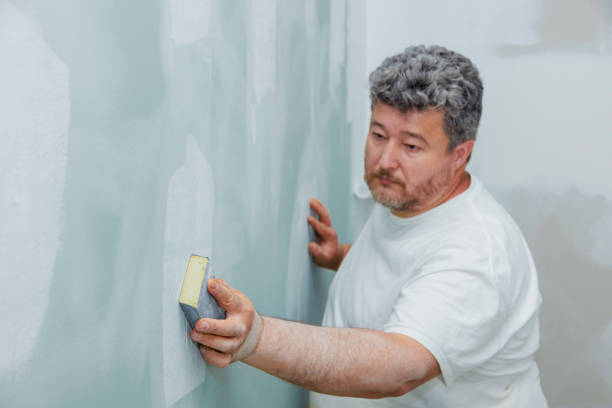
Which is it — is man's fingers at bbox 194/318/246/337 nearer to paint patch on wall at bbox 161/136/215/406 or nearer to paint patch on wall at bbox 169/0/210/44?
paint patch on wall at bbox 161/136/215/406

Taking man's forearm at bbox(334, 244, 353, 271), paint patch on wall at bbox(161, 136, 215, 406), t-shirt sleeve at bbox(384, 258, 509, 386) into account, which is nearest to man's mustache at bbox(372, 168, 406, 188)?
t-shirt sleeve at bbox(384, 258, 509, 386)

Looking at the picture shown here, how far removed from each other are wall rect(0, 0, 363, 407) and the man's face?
23 centimetres

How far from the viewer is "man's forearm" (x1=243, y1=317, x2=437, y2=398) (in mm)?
896

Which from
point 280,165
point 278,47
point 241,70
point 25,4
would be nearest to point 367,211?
point 280,165

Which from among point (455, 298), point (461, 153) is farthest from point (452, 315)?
point (461, 153)

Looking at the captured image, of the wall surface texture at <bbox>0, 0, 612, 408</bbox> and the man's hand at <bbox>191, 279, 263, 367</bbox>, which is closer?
the wall surface texture at <bbox>0, 0, 612, 408</bbox>

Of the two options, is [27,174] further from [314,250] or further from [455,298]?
[314,250]

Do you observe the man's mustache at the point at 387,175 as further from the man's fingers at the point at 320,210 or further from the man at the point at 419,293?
the man's fingers at the point at 320,210

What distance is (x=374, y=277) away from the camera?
1.33 meters

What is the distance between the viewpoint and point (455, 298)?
40.1 inches

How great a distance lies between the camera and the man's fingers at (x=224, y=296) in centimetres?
84

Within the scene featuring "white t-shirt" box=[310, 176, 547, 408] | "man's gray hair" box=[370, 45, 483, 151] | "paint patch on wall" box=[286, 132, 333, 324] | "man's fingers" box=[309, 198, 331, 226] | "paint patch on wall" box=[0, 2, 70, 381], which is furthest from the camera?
"man's fingers" box=[309, 198, 331, 226]

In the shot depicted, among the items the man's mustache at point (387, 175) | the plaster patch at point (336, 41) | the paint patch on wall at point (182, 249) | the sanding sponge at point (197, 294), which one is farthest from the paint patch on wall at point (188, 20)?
the plaster patch at point (336, 41)

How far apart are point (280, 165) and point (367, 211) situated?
0.80 metres
